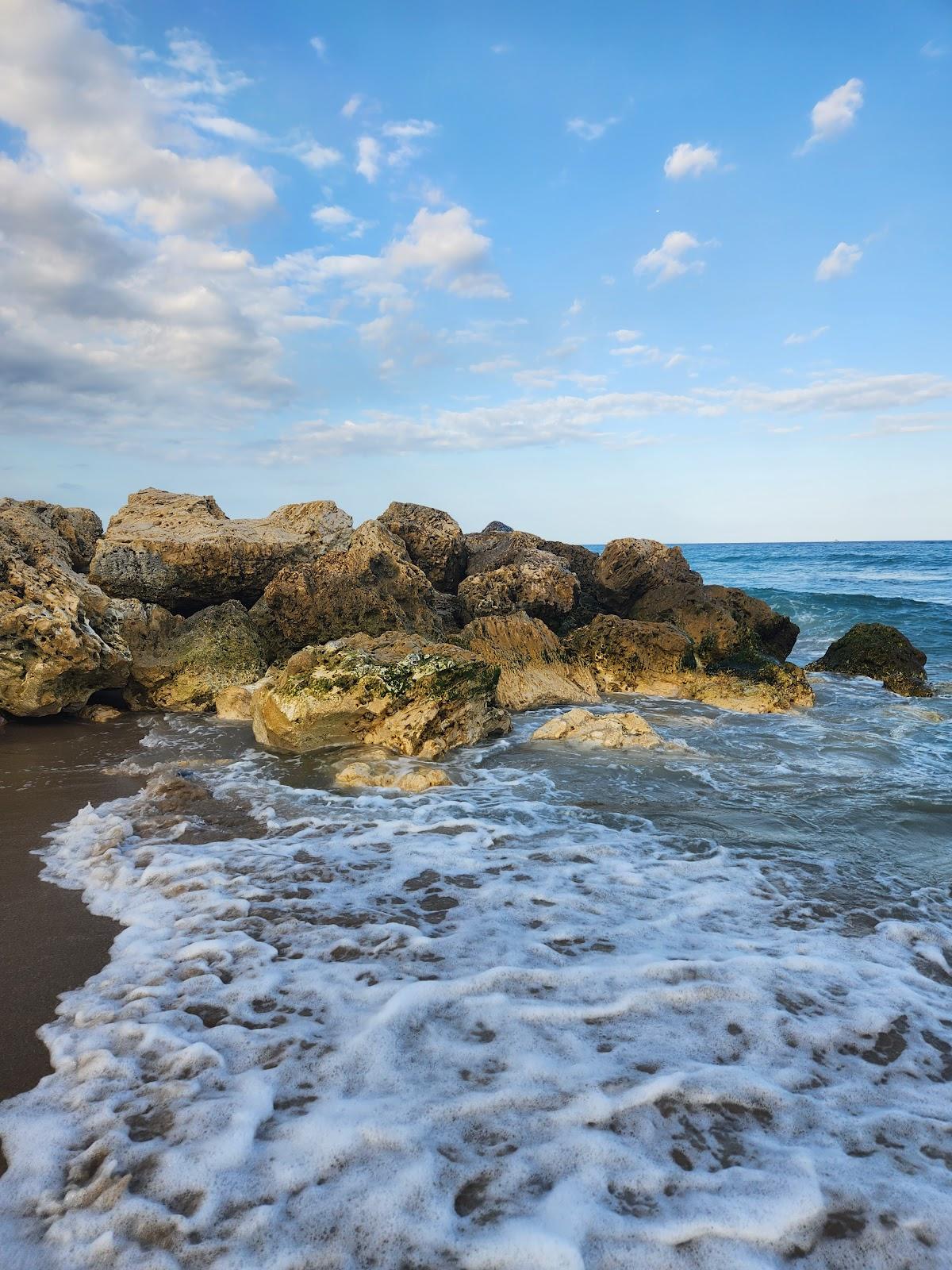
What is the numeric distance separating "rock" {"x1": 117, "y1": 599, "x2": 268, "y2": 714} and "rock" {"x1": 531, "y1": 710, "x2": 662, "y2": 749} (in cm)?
352

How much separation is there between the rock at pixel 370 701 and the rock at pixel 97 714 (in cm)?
191

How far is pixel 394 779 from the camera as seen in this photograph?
5.30 metres

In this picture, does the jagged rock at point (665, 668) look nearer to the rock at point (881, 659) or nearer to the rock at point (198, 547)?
the rock at point (881, 659)

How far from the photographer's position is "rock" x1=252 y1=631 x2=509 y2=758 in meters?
6.09

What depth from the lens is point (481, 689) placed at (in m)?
6.63

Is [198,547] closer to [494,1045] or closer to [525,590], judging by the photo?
[525,590]

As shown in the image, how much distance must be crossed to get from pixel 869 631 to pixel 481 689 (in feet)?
25.7

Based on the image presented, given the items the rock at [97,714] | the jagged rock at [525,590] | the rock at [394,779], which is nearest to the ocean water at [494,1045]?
the rock at [394,779]

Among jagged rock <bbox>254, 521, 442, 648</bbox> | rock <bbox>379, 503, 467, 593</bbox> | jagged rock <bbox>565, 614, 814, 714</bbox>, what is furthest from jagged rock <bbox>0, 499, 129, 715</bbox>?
jagged rock <bbox>565, 614, 814, 714</bbox>

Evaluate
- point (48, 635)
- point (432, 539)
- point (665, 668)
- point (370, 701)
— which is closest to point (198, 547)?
point (48, 635)

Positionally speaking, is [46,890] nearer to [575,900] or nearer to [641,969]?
[575,900]

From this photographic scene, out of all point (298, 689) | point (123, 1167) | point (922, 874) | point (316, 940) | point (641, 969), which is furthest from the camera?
point (298, 689)

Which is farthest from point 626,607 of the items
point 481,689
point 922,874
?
point 922,874

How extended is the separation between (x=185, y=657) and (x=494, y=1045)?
21.5 feet
